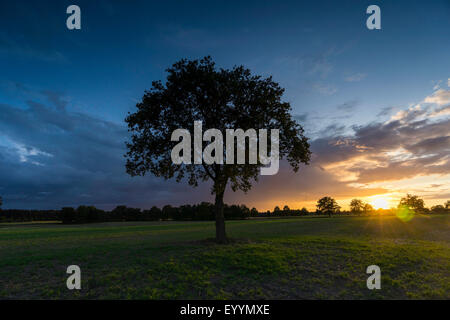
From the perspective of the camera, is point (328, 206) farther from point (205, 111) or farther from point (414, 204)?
point (205, 111)

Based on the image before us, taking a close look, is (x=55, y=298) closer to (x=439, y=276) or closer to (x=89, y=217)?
(x=439, y=276)

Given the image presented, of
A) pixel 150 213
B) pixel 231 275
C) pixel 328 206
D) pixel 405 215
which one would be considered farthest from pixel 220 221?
pixel 328 206

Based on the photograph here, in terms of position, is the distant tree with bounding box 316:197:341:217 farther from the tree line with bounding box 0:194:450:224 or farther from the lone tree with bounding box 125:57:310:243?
the lone tree with bounding box 125:57:310:243

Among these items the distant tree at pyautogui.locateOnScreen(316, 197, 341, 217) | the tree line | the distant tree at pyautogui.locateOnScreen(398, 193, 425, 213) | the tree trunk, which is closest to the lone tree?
the tree trunk

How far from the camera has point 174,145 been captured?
22.3 meters

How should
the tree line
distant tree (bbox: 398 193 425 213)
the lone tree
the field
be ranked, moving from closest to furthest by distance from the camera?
the field → the lone tree → the tree line → distant tree (bbox: 398 193 425 213)

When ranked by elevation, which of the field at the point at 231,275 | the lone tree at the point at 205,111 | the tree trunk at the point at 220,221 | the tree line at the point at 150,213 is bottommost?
the tree line at the point at 150,213

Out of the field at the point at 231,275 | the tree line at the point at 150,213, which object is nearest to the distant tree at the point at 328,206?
the tree line at the point at 150,213

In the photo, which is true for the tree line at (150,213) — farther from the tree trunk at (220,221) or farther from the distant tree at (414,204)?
the tree trunk at (220,221)

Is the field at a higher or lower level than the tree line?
higher

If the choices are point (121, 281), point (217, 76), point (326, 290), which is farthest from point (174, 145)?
point (326, 290)
